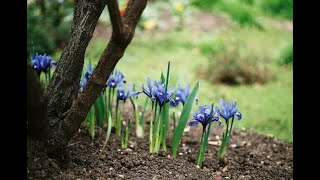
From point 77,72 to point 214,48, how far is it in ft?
12.3

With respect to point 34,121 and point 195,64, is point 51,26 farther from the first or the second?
point 34,121

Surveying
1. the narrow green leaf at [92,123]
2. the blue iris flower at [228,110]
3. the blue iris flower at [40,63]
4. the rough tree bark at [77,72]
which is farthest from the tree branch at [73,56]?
the blue iris flower at [228,110]

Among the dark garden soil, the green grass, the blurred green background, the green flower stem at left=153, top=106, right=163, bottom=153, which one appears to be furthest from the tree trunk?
the blurred green background

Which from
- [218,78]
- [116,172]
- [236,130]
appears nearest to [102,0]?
[116,172]

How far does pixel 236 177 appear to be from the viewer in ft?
10.0

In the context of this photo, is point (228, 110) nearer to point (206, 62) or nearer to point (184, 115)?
point (184, 115)

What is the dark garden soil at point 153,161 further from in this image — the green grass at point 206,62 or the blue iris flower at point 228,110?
the green grass at point 206,62

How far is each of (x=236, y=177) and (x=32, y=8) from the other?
394 centimetres

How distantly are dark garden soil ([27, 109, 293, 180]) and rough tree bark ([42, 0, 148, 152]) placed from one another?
0.15 m

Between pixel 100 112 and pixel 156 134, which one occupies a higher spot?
pixel 100 112

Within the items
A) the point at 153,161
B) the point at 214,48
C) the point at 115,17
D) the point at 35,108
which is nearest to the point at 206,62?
the point at 214,48

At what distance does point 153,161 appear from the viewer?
9.69 feet

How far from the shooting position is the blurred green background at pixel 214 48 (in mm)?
5066

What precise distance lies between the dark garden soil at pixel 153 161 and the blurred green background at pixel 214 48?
0.64 metres
